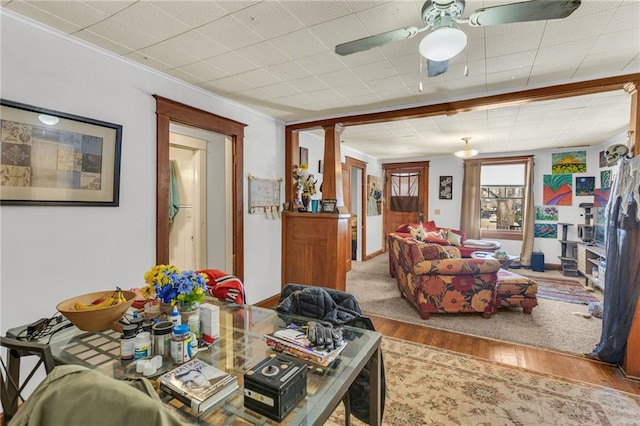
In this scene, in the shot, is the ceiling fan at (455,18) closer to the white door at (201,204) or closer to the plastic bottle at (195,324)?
the plastic bottle at (195,324)

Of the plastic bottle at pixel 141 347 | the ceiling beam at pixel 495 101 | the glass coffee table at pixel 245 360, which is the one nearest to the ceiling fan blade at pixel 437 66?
the ceiling beam at pixel 495 101

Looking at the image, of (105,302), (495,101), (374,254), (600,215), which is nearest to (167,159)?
(105,302)

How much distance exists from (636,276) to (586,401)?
107cm

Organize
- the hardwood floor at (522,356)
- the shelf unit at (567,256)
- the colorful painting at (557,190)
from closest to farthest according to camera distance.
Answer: the hardwood floor at (522,356), the shelf unit at (567,256), the colorful painting at (557,190)

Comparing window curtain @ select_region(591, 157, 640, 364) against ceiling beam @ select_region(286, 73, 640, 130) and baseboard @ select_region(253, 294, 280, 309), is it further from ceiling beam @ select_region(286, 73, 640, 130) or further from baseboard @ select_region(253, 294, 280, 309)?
baseboard @ select_region(253, 294, 280, 309)

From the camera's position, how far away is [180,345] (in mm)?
1157

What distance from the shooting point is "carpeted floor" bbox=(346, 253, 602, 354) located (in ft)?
9.70

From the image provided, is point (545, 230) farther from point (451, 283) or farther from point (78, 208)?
point (78, 208)

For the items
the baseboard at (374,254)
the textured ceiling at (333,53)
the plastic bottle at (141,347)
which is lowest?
the baseboard at (374,254)

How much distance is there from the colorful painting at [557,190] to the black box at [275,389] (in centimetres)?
707

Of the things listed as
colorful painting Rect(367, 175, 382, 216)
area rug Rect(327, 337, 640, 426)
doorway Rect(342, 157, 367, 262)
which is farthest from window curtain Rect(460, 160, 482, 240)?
area rug Rect(327, 337, 640, 426)

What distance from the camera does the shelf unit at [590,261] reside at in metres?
4.38

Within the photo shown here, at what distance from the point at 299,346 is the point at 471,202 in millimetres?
6633

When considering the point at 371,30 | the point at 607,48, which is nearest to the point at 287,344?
the point at 371,30
